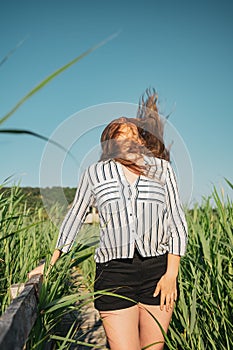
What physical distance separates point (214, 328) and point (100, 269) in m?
0.61

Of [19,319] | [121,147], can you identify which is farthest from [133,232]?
[19,319]

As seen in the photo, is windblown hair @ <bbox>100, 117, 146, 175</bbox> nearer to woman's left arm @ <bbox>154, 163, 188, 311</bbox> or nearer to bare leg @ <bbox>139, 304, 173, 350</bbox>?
woman's left arm @ <bbox>154, 163, 188, 311</bbox>

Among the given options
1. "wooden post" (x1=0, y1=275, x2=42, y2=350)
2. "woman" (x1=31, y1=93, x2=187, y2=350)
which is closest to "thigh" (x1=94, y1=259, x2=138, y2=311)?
"woman" (x1=31, y1=93, x2=187, y2=350)

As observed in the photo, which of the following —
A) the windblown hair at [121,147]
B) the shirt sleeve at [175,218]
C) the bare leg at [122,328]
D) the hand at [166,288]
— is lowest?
the bare leg at [122,328]

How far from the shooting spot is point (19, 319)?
1.06 metres

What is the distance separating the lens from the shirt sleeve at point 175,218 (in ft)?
5.72

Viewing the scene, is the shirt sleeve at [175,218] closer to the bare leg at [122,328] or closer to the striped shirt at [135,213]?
the striped shirt at [135,213]

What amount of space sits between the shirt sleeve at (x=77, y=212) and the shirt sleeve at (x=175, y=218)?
33 centimetres

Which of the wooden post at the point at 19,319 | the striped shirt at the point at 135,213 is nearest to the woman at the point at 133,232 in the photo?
the striped shirt at the point at 135,213

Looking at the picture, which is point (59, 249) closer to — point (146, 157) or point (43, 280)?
point (43, 280)

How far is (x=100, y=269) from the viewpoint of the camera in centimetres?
177

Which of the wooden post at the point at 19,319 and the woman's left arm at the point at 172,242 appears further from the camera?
the woman's left arm at the point at 172,242

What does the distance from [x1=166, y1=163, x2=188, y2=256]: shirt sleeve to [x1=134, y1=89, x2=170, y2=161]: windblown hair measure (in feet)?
0.29

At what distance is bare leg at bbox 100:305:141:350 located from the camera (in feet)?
5.58
